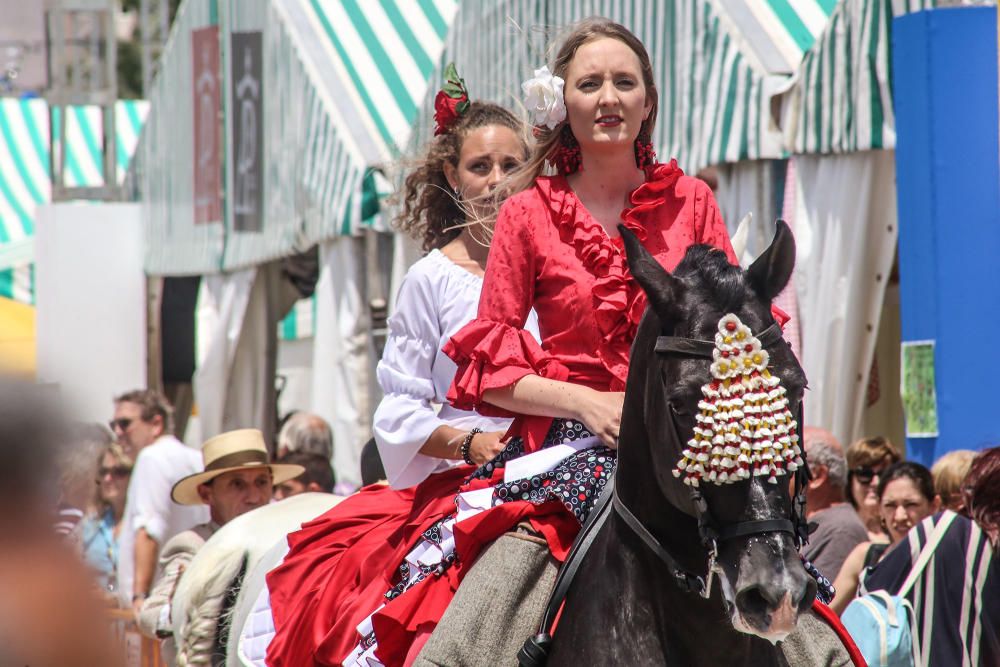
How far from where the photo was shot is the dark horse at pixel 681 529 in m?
2.98

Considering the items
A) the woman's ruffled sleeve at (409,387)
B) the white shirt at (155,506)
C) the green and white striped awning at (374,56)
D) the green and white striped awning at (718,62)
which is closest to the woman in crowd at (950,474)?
the green and white striped awning at (718,62)

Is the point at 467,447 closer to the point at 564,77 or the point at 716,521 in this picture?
the point at 564,77

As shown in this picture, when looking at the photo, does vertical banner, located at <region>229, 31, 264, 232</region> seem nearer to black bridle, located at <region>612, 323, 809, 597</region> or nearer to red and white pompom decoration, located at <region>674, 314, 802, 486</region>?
black bridle, located at <region>612, 323, 809, 597</region>

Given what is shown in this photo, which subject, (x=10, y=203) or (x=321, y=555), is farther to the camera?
(x=10, y=203)

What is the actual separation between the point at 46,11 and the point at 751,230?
13036mm

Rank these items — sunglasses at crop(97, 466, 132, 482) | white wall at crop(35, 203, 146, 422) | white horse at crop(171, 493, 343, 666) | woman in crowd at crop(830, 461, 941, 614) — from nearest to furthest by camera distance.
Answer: white horse at crop(171, 493, 343, 666), woman in crowd at crop(830, 461, 941, 614), sunglasses at crop(97, 466, 132, 482), white wall at crop(35, 203, 146, 422)

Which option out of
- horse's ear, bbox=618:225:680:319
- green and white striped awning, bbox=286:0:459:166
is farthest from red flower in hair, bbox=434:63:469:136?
green and white striped awning, bbox=286:0:459:166

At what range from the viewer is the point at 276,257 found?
15.0 m

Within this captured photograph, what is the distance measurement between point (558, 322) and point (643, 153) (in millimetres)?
544

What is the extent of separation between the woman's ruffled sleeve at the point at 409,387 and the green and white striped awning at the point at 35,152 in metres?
18.7

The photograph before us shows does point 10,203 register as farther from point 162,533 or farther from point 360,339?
point 162,533

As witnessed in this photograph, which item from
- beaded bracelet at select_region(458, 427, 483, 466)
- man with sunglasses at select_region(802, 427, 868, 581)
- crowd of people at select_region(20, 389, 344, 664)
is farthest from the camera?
crowd of people at select_region(20, 389, 344, 664)

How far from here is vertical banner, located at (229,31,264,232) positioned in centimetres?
1523

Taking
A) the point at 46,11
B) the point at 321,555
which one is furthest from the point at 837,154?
the point at 46,11
